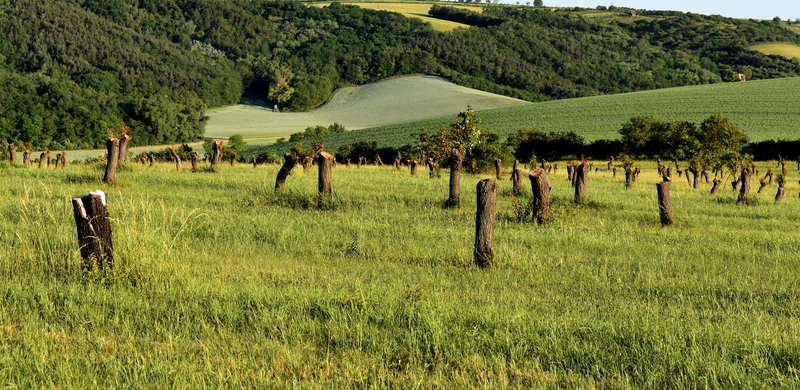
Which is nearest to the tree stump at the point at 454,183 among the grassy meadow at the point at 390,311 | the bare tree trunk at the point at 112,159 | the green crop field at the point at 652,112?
the grassy meadow at the point at 390,311

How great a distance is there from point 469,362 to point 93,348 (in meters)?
3.09

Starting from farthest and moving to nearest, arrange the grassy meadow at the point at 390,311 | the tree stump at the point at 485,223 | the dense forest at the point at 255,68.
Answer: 1. the dense forest at the point at 255,68
2. the tree stump at the point at 485,223
3. the grassy meadow at the point at 390,311

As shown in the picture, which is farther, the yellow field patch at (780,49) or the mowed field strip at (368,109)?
the yellow field patch at (780,49)

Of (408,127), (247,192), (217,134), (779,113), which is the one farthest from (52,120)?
(779,113)

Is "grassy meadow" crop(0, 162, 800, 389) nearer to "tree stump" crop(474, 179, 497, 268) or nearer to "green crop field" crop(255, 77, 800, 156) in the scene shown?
"tree stump" crop(474, 179, 497, 268)

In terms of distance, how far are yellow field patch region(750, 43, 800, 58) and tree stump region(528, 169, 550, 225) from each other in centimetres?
20420

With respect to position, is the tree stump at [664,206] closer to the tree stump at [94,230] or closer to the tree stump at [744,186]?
the tree stump at [744,186]

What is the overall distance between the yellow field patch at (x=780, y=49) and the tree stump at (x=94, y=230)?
8381 inches

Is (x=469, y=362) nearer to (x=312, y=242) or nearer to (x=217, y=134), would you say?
(x=312, y=242)

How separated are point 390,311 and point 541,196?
7735 millimetres

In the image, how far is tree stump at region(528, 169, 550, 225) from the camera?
12094 millimetres

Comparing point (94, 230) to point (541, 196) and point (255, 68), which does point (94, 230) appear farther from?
point (255, 68)

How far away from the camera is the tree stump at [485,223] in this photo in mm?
A: 8203

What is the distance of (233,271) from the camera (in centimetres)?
710
